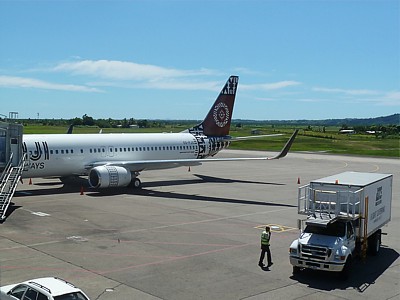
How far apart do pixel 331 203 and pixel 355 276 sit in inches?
100

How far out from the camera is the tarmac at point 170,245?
50.1 feet

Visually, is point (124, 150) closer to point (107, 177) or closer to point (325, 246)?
point (107, 177)

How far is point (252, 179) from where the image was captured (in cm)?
4416

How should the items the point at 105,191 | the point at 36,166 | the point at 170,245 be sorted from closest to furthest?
the point at 170,245 < the point at 36,166 < the point at 105,191

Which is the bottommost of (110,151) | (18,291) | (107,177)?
(18,291)

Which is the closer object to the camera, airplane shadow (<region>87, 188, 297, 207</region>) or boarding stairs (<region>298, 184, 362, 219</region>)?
boarding stairs (<region>298, 184, 362, 219</region>)

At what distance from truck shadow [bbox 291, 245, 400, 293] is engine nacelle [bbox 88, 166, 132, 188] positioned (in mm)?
19038

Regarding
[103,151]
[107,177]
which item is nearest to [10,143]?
[107,177]

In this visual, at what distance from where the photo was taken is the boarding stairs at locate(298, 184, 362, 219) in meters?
17.2

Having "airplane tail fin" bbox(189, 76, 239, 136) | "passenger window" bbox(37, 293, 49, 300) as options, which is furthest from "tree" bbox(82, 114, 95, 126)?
"passenger window" bbox(37, 293, 49, 300)

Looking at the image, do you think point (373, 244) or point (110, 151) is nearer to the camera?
point (373, 244)

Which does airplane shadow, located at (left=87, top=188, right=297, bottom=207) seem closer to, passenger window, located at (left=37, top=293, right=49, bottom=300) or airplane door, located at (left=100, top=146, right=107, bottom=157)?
airplane door, located at (left=100, top=146, right=107, bottom=157)

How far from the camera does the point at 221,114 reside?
46.7m

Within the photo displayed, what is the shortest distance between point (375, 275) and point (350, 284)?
4.79 feet
